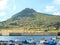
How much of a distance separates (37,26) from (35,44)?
7399mm

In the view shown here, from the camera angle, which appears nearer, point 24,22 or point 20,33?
point 20,33

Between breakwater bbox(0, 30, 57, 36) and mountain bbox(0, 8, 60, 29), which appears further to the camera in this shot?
mountain bbox(0, 8, 60, 29)

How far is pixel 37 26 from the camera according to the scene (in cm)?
1825

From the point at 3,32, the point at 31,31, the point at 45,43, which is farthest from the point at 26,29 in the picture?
the point at 45,43

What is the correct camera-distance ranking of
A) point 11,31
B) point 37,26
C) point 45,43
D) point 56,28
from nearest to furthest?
point 45,43
point 56,28
point 11,31
point 37,26

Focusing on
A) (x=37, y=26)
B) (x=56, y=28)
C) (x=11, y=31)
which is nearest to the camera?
(x=56, y=28)

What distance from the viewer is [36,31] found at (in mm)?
18000

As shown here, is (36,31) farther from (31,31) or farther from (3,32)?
(3,32)

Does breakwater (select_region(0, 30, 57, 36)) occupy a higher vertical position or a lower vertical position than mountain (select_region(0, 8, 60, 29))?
lower

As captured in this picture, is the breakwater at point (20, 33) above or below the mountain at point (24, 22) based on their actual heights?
below

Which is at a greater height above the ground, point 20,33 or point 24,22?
point 24,22

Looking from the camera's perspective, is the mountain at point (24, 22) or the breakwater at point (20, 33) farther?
the mountain at point (24, 22)

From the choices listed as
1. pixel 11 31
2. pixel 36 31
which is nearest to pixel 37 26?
pixel 36 31

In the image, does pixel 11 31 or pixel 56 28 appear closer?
pixel 56 28
